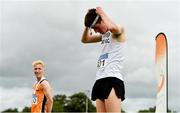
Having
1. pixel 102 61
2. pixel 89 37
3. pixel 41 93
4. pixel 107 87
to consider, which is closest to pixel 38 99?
pixel 41 93

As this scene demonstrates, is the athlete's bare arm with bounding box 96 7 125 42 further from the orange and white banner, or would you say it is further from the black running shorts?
the orange and white banner

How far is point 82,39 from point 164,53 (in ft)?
6.09

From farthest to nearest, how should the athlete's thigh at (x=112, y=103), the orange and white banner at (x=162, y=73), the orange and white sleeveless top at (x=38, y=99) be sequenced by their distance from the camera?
the orange and white sleeveless top at (x=38, y=99)
the orange and white banner at (x=162, y=73)
the athlete's thigh at (x=112, y=103)

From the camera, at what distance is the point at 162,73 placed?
278 inches

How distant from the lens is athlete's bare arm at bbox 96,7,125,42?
5.01m

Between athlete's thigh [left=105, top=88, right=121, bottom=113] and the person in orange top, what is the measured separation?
238 centimetres

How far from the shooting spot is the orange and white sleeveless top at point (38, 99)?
7215 mm

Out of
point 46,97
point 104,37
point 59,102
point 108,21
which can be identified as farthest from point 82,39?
point 59,102

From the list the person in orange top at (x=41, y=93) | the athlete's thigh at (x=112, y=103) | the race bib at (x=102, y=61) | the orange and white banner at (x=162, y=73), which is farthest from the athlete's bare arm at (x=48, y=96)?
the athlete's thigh at (x=112, y=103)

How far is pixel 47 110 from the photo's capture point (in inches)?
286

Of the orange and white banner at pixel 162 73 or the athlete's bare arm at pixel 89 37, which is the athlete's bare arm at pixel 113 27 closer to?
the athlete's bare arm at pixel 89 37

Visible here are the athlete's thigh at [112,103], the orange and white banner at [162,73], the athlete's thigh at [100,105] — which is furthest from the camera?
the orange and white banner at [162,73]

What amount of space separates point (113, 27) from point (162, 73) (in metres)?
2.30

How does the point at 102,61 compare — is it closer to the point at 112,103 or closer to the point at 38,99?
the point at 112,103
